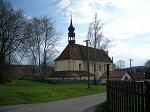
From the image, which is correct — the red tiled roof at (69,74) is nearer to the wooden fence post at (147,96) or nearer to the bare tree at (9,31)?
the bare tree at (9,31)

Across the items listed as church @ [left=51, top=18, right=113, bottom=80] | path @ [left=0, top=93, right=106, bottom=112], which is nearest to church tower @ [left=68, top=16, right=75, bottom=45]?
church @ [left=51, top=18, right=113, bottom=80]

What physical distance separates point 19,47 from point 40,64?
25884 mm

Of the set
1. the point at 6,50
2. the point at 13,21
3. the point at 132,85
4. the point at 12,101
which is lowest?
the point at 12,101

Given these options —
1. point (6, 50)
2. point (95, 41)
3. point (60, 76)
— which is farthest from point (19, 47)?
point (60, 76)

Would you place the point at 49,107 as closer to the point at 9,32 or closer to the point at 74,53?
the point at 9,32

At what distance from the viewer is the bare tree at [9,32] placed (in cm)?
5234

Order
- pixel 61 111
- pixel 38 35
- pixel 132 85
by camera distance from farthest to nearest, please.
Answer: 1. pixel 38 35
2. pixel 61 111
3. pixel 132 85

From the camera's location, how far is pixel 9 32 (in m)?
52.7

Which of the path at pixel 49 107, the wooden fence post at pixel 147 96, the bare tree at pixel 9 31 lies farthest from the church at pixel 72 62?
the wooden fence post at pixel 147 96

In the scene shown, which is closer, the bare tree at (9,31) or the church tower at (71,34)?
the bare tree at (9,31)

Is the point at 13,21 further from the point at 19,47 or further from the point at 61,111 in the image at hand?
the point at 61,111

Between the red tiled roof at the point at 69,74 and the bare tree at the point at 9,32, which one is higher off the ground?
the bare tree at the point at 9,32

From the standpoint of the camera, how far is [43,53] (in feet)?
255

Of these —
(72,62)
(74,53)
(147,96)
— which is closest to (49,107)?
(147,96)
